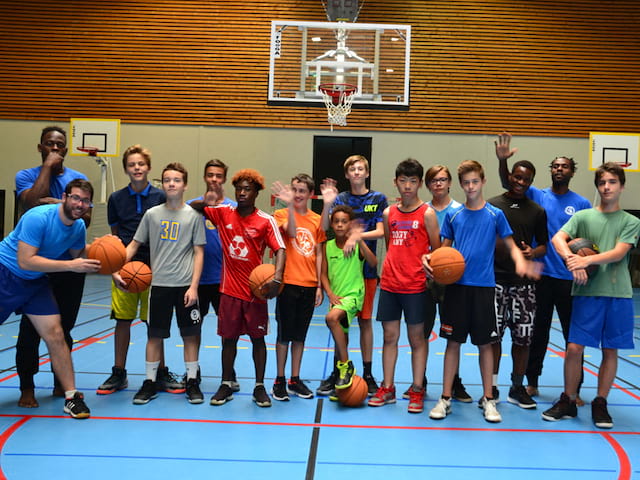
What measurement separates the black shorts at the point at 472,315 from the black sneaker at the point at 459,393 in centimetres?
71

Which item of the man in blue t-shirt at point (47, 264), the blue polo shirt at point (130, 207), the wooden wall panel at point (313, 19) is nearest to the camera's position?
the man in blue t-shirt at point (47, 264)

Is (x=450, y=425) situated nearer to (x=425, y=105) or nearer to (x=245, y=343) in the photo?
(x=245, y=343)

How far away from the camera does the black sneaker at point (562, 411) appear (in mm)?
4172

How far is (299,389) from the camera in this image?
4.62 m

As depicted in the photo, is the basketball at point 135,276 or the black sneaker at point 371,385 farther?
the black sneaker at point 371,385

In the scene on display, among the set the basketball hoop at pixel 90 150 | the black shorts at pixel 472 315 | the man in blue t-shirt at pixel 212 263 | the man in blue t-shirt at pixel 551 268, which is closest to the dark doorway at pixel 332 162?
the basketball hoop at pixel 90 150

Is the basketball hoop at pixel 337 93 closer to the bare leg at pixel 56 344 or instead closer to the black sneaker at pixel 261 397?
the black sneaker at pixel 261 397

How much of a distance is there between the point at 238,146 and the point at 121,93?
340cm

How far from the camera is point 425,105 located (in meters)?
14.8

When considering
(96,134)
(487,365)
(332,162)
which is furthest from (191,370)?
(332,162)

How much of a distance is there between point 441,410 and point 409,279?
101cm

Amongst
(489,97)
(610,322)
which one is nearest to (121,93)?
(489,97)

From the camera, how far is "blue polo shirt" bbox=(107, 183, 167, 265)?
4730 millimetres

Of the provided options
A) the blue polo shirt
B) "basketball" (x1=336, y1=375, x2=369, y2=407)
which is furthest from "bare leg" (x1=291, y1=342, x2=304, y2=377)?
the blue polo shirt
